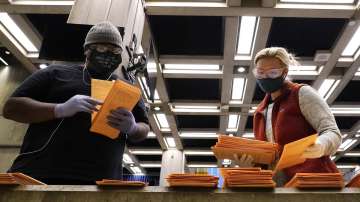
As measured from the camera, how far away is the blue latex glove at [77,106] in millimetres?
1393

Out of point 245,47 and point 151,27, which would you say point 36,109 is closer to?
point 151,27

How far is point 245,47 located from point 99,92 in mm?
3902

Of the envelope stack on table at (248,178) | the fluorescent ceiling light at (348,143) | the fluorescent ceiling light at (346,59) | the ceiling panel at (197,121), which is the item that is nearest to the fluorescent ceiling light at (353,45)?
the fluorescent ceiling light at (346,59)

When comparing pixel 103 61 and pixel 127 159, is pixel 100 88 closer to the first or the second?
pixel 103 61

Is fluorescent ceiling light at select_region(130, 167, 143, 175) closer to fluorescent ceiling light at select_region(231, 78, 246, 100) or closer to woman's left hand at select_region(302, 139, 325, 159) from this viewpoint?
fluorescent ceiling light at select_region(231, 78, 246, 100)

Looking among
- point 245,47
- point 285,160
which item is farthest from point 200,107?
point 285,160

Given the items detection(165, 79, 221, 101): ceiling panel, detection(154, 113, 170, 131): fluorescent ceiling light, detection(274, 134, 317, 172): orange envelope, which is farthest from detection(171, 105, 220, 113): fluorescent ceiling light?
detection(274, 134, 317, 172): orange envelope

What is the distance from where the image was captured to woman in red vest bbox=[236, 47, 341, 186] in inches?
57.2

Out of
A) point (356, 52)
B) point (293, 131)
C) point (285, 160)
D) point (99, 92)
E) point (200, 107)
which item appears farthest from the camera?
point (200, 107)

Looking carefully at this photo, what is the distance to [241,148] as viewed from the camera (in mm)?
1279

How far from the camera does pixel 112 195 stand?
1016mm

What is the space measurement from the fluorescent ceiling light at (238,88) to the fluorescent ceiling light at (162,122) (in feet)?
6.16

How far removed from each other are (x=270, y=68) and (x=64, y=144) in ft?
3.71

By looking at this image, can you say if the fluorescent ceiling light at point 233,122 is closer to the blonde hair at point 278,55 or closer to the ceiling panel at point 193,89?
the ceiling panel at point 193,89
